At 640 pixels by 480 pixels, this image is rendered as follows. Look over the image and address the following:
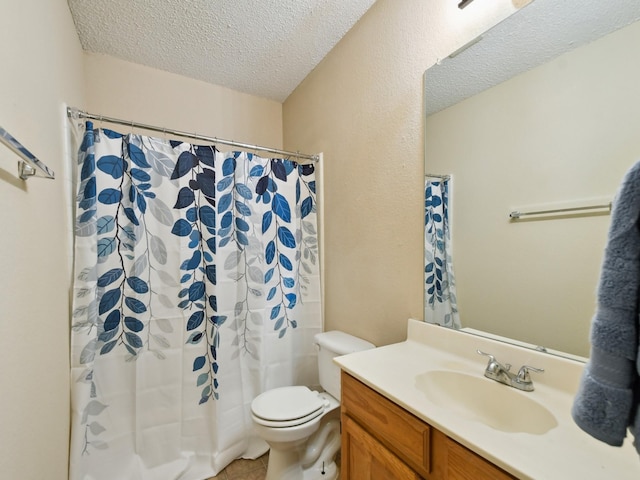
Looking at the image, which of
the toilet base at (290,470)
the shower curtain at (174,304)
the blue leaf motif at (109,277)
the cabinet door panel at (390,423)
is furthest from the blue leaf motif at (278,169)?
the toilet base at (290,470)

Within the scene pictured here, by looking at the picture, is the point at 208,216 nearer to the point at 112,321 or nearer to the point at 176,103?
the point at 112,321

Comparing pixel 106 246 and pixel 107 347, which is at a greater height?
pixel 106 246

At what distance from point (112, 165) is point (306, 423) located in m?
1.65

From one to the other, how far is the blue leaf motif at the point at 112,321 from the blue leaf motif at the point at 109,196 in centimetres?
58

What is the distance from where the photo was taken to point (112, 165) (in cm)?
144

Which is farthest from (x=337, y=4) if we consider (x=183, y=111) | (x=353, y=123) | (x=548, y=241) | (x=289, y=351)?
(x=289, y=351)

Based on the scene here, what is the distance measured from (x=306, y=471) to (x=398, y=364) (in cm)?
93

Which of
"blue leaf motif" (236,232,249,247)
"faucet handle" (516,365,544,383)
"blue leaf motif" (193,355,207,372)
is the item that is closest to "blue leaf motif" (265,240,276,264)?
"blue leaf motif" (236,232,249,247)

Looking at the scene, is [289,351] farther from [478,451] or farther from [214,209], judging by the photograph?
[478,451]

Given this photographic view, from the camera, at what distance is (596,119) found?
0.80 m

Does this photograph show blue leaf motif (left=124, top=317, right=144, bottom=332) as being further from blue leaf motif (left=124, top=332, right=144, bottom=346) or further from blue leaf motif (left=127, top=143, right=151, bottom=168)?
blue leaf motif (left=127, top=143, right=151, bottom=168)

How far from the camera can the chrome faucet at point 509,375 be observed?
0.87 meters

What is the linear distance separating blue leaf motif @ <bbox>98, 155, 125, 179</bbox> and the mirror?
5.19ft

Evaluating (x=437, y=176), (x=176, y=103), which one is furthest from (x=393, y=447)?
(x=176, y=103)
